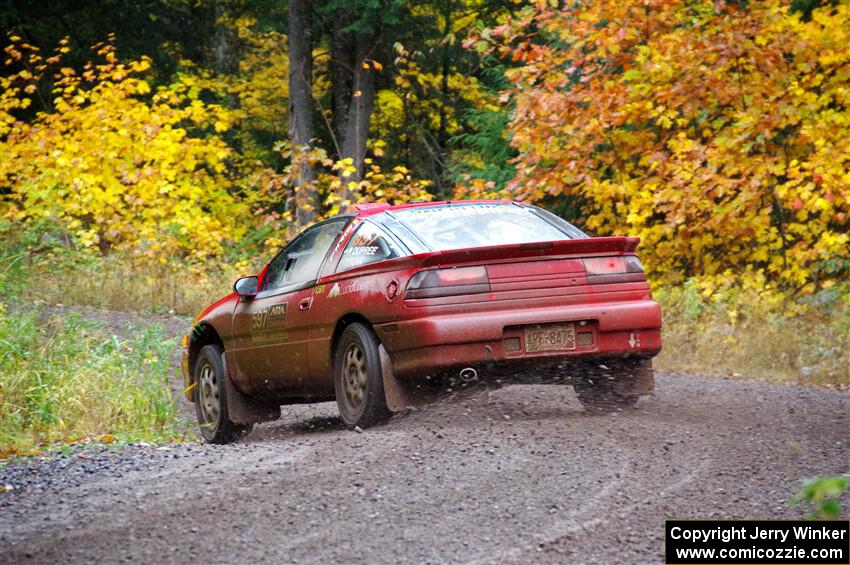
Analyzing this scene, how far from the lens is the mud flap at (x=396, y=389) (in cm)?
805

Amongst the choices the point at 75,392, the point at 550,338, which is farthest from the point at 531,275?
the point at 75,392

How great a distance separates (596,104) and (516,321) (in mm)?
9883

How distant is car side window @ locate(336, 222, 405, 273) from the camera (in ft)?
27.8

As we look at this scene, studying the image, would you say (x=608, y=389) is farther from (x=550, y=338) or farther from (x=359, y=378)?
(x=359, y=378)

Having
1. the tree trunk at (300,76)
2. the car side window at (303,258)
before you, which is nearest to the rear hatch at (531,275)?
the car side window at (303,258)

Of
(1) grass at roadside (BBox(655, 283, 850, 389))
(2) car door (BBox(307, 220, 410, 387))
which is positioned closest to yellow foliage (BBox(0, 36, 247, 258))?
(1) grass at roadside (BBox(655, 283, 850, 389))

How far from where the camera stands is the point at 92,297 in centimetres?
1828

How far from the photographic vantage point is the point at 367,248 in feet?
28.7

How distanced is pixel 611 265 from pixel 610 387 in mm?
977

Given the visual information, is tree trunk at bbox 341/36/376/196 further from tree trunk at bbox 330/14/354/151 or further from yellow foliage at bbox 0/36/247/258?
yellow foliage at bbox 0/36/247/258

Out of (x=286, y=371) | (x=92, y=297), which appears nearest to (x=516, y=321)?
(x=286, y=371)

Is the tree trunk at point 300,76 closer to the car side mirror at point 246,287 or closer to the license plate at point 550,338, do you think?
the car side mirror at point 246,287

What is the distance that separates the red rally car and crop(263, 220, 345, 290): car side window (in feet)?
0.06

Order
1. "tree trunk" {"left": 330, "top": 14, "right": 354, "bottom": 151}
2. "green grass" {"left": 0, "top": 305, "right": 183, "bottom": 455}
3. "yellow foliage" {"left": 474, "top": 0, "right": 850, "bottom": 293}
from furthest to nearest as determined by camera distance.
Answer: "tree trunk" {"left": 330, "top": 14, "right": 354, "bottom": 151}, "yellow foliage" {"left": 474, "top": 0, "right": 850, "bottom": 293}, "green grass" {"left": 0, "top": 305, "right": 183, "bottom": 455}
